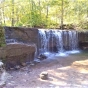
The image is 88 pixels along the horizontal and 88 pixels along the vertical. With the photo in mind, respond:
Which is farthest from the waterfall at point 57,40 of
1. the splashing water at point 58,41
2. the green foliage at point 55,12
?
the green foliage at point 55,12

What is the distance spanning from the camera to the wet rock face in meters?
7.73

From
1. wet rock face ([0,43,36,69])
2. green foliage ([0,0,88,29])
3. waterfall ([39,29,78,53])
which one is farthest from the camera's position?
green foliage ([0,0,88,29])

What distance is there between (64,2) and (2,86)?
1558cm

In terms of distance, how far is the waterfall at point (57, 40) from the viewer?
11930 millimetres

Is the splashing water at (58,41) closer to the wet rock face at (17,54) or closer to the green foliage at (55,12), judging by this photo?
the wet rock face at (17,54)

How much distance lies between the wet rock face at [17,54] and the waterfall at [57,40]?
253cm

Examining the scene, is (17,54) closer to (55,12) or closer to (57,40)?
(57,40)

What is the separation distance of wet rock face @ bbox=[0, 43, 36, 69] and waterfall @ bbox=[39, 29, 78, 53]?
99.5 inches

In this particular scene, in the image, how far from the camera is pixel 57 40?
13023 mm

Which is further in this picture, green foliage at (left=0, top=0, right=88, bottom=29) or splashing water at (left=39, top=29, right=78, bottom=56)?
green foliage at (left=0, top=0, right=88, bottom=29)

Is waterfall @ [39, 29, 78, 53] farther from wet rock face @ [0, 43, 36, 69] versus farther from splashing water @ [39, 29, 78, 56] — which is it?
wet rock face @ [0, 43, 36, 69]

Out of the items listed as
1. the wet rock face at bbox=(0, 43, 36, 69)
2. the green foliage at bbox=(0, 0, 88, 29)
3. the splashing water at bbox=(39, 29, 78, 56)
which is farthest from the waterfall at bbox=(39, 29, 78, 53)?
the green foliage at bbox=(0, 0, 88, 29)

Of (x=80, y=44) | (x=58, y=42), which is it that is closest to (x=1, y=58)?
(x=58, y=42)

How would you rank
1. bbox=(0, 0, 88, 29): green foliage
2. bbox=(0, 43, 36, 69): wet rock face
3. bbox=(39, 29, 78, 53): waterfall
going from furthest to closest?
bbox=(0, 0, 88, 29): green foliage → bbox=(39, 29, 78, 53): waterfall → bbox=(0, 43, 36, 69): wet rock face
